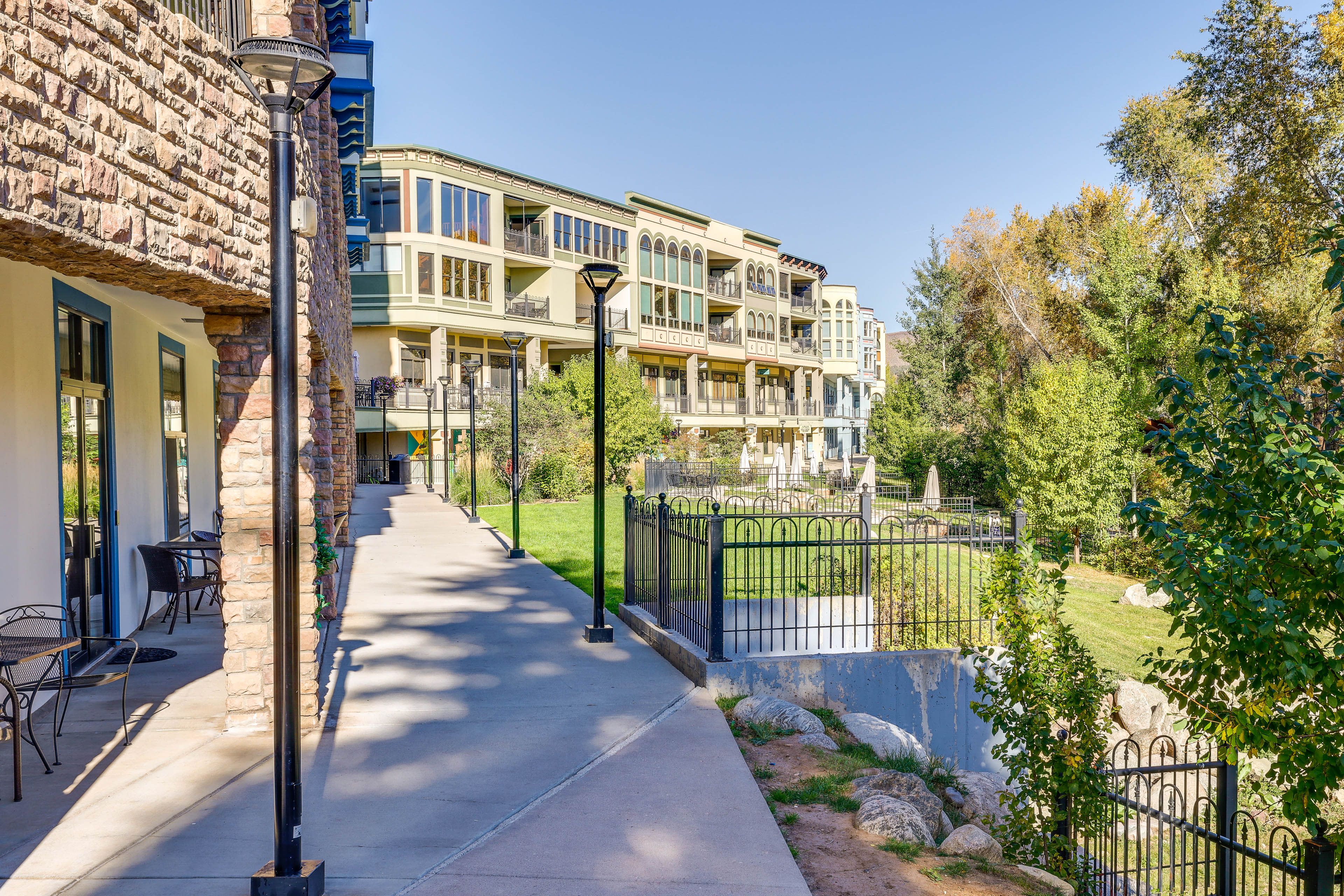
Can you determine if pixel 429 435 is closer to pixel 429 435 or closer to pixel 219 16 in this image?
pixel 429 435

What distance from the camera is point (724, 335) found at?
54.8 metres

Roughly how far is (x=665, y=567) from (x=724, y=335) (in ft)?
152

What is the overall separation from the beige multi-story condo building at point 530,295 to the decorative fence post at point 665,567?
17.7 metres

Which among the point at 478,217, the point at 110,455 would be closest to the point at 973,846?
the point at 110,455

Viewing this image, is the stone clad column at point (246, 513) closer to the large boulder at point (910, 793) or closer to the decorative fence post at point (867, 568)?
the large boulder at point (910, 793)

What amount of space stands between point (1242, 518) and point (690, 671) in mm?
5006

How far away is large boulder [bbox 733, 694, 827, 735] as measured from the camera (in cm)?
681

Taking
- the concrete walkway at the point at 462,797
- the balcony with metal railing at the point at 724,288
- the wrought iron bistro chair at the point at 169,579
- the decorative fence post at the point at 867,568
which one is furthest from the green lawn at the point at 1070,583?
the balcony with metal railing at the point at 724,288

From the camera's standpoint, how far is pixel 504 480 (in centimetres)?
2794

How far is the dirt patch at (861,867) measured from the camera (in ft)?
14.0

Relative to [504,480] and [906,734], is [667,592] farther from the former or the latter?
[504,480]

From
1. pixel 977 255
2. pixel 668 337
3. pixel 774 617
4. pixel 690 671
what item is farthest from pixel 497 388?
pixel 690 671

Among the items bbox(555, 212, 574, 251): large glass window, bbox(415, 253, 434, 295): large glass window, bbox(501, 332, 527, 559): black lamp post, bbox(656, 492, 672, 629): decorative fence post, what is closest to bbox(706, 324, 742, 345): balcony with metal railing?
bbox(555, 212, 574, 251): large glass window

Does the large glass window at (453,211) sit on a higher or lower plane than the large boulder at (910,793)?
higher
